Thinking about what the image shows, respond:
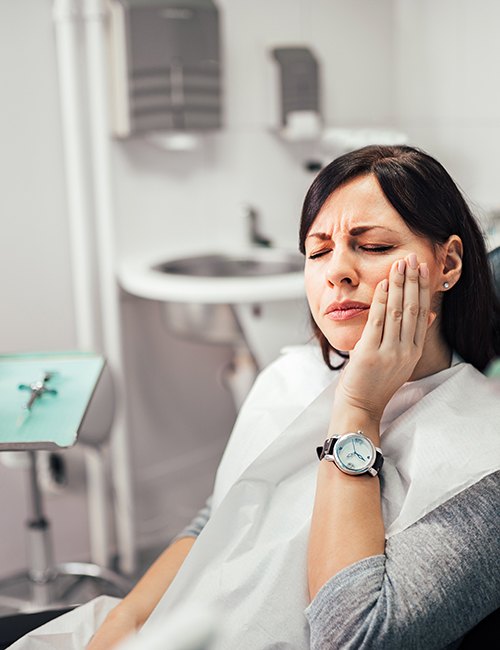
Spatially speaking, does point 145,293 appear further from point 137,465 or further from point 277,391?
point 277,391

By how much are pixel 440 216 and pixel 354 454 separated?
0.33 meters

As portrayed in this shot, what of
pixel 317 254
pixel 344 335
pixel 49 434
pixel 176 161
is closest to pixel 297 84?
pixel 176 161

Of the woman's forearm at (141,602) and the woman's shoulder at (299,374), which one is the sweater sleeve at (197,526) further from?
the woman's shoulder at (299,374)

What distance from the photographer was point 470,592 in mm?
943

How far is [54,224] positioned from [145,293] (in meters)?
0.40

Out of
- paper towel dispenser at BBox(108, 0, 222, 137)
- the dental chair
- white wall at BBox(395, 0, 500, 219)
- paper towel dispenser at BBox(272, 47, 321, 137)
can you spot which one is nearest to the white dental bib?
the dental chair

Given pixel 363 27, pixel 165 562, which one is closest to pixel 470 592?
pixel 165 562

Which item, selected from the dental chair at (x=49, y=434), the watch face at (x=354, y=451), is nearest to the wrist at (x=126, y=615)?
the dental chair at (x=49, y=434)

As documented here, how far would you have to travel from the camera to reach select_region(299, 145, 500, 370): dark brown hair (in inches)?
43.6

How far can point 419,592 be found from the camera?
3.07 ft

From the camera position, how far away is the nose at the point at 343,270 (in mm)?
1103

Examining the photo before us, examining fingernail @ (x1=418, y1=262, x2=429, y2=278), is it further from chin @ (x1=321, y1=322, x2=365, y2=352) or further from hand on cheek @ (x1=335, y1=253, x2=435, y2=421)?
chin @ (x1=321, y1=322, x2=365, y2=352)

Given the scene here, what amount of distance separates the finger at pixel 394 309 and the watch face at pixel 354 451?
12cm

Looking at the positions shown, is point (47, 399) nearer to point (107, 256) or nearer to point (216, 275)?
point (107, 256)
